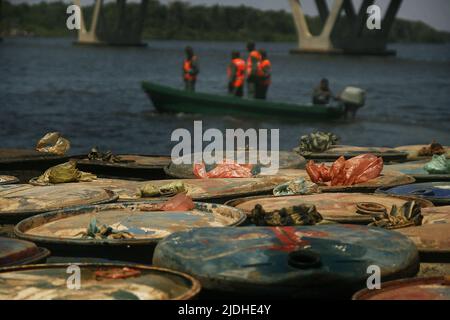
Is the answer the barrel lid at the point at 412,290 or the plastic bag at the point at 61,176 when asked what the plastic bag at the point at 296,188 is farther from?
the barrel lid at the point at 412,290

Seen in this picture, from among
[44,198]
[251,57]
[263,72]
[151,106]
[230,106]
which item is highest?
[251,57]

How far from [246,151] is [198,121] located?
18790 mm

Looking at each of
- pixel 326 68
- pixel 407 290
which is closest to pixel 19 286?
pixel 407 290

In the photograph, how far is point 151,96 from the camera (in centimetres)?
3136

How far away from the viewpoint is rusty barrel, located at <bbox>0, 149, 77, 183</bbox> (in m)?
11.3

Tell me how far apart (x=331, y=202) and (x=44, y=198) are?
2.39 metres

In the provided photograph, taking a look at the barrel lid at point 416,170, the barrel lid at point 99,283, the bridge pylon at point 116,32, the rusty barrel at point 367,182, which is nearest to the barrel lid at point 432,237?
the rusty barrel at point 367,182

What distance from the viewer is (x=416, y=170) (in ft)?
35.1

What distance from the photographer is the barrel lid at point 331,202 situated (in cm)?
813

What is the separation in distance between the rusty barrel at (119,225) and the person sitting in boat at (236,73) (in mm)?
16330

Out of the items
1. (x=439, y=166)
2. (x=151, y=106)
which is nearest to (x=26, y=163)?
(x=439, y=166)

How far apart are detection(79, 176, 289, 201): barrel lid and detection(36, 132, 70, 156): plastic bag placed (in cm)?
211
